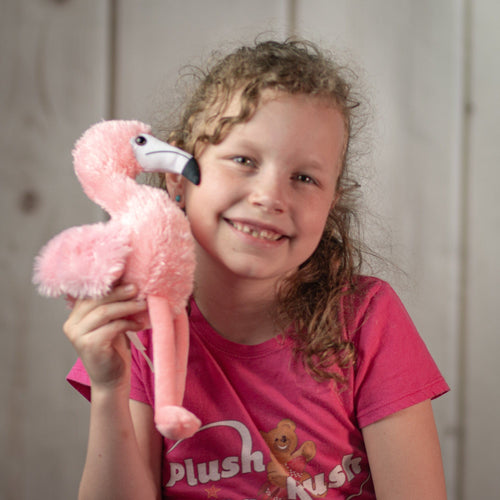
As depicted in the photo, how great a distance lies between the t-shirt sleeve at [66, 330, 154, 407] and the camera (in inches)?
33.4

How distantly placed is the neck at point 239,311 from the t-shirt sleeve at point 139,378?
0.10 meters

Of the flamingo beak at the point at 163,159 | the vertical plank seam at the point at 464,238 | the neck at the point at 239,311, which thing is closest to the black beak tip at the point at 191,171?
the flamingo beak at the point at 163,159

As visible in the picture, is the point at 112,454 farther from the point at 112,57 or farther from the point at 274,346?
the point at 112,57

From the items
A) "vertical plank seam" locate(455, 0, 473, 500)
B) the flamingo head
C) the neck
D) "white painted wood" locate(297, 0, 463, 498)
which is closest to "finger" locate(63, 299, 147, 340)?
the flamingo head

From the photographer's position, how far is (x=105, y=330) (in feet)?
2.09

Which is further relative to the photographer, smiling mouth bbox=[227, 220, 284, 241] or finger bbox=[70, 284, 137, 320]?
smiling mouth bbox=[227, 220, 284, 241]

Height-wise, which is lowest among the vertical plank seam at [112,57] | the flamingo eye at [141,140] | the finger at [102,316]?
the finger at [102,316]

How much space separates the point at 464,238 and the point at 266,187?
683mm

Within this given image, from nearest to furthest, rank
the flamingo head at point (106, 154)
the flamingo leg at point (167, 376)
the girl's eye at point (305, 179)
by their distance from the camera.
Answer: the flamingo leg at point (167, 376)
the flamingo head at point (106, 154)
the girl's eye at point (305, 179)

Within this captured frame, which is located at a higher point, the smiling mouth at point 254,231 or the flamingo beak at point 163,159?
the flamingo beak at point 163,159

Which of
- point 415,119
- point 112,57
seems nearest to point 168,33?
point 112,57

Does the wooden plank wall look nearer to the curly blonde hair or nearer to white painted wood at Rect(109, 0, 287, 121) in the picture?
white painted wood at Rect(109, 0, 287, 121)

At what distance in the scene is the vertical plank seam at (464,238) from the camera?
4.03ft

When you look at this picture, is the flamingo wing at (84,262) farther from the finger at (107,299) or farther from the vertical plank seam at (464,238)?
the vertical plank seam at (464,238)
